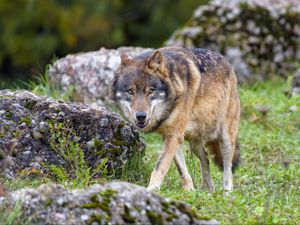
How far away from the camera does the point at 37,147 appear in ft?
25.5

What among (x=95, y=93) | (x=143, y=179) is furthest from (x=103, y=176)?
(x=95, y=93)

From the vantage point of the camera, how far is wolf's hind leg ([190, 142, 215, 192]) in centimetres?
855

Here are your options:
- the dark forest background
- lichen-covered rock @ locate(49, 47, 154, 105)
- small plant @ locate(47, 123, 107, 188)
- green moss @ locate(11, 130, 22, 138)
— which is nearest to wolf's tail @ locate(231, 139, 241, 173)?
small plant @ locate(47, 123, 107, 188)

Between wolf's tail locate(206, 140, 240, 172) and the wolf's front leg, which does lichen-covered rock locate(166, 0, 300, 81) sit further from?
the wolf's front leg

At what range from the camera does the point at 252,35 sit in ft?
46.8

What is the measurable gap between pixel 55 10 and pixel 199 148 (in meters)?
19.4

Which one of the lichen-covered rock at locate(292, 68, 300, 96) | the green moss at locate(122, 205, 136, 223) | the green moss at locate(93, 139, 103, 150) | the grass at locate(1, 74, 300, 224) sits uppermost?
the green moss at locate(122, 205, 136, 223)

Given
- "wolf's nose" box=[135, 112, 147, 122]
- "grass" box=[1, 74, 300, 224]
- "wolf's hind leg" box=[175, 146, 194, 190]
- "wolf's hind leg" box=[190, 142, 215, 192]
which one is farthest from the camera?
"wolf's hind leg" box=[190, 142, 215, 192]

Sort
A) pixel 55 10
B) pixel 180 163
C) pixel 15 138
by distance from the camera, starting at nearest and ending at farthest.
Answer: pixel 15 138, pixel 180 163, pixel 55 10

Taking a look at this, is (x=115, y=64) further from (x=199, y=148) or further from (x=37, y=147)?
(x=37, y=147)

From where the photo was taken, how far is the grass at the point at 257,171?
652cm

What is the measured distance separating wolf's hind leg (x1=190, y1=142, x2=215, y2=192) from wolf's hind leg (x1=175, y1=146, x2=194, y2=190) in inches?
12.5

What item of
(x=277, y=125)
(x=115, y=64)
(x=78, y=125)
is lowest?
(x=277, y=125)

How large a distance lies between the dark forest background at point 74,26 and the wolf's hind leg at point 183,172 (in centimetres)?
1761
